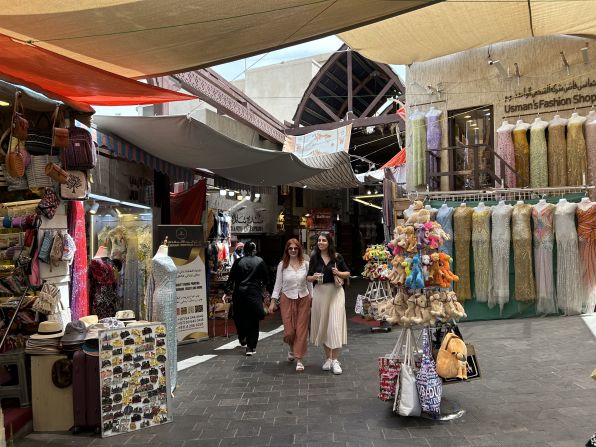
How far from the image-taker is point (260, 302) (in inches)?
260

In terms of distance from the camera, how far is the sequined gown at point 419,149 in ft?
32.4

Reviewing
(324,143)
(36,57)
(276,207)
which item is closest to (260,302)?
(36,57)

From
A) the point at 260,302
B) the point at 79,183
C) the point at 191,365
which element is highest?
the point at 79,183

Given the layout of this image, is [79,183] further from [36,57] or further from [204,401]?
[204,401]

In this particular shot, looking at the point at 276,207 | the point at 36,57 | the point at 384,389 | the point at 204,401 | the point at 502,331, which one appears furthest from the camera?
the point at 276,207

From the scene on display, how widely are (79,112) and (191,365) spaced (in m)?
3.26

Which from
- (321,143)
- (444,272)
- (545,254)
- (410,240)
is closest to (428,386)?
(444,272)

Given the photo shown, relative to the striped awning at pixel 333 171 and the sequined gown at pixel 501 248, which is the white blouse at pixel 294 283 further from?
the sequined gown at pixel 501 248

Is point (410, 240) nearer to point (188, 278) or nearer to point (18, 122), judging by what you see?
point (18, 122)

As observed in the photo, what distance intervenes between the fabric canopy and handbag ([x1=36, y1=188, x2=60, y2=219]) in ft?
Answer: 16.3

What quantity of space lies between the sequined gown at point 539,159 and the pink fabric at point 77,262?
735 cm

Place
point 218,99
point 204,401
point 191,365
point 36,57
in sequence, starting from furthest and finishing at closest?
point 218,99 → point 191,365 → point 204,401 → point 36,57

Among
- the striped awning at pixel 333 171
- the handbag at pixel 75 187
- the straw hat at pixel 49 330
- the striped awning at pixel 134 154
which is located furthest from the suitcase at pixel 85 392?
the striped awning at pixel 333 171

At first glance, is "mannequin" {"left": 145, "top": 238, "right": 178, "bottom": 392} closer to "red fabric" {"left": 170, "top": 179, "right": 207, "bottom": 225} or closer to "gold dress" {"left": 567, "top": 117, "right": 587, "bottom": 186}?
"red fabric" {"left": 170, "top": 179, "right": 207, "bottom": 225}
